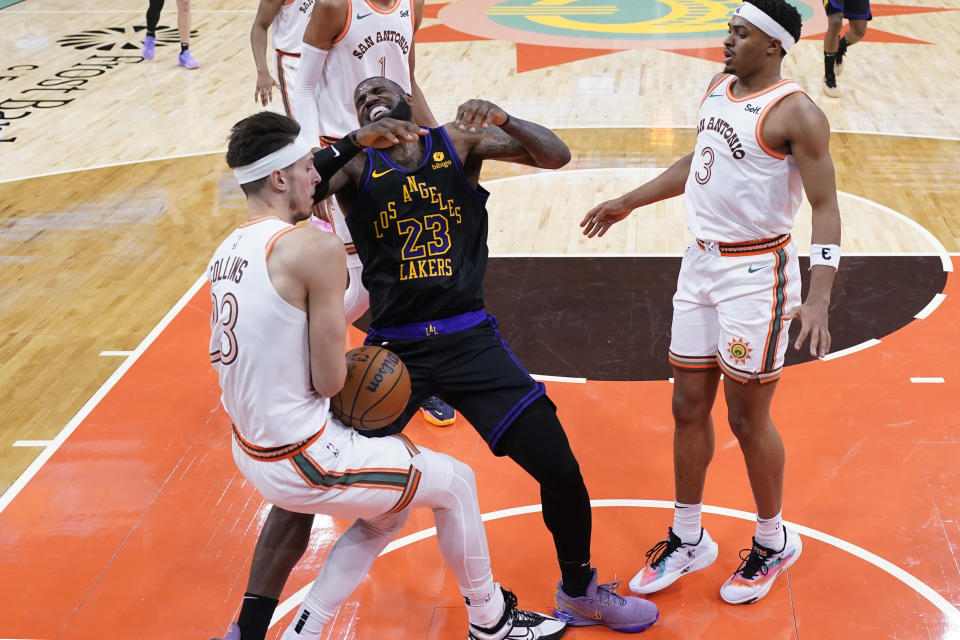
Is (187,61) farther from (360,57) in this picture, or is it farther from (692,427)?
(692,427)

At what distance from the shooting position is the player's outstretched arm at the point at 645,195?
3.90 meters

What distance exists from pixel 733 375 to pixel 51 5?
15.1 metres

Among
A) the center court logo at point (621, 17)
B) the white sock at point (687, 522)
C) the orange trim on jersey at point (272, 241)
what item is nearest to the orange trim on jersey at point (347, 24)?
the orange trim on jersey at point (272, 241)

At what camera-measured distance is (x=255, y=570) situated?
3.30m

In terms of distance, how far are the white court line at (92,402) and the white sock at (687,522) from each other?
2.94 meters

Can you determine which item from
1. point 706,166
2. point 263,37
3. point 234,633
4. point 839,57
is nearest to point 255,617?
point 234,633

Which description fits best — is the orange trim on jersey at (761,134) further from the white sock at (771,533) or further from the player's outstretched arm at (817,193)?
the white sock at (771,533)

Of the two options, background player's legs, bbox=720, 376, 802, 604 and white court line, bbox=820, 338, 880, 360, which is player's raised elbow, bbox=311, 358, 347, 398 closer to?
background player's legs, bbox=720, 376, 802, 604

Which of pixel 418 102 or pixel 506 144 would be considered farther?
pixel 418 102

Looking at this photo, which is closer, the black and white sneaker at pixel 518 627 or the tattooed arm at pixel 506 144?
the black and white sneaker at pixel 518 627

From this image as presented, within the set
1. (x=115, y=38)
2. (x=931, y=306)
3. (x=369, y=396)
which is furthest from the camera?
(x=115, y=38)

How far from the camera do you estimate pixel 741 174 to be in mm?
3480

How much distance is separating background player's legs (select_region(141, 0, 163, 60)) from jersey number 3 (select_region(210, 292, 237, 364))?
33.9 feet

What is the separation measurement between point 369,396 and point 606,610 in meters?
1.21
